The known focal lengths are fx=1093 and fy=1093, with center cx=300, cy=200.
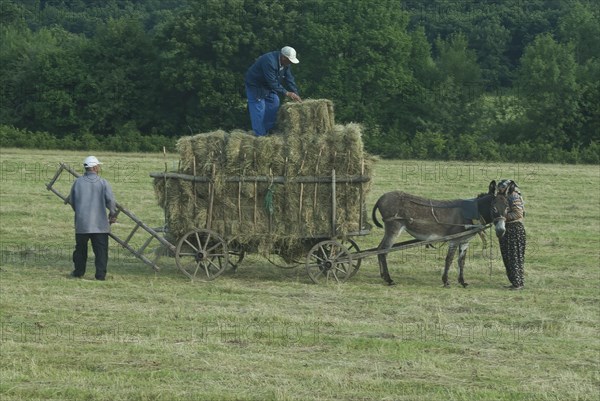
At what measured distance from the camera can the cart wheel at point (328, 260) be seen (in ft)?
55.8

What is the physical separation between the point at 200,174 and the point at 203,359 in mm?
5971

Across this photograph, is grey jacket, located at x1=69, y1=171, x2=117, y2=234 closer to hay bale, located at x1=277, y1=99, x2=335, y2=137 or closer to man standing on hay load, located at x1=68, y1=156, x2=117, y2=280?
man standing on hay load, located at x1=68, y1=156, x2=117, y2=280

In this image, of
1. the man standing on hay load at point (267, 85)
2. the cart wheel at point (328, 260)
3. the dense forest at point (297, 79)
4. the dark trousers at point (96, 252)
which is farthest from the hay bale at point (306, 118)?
the dense forest at point (297, 79)

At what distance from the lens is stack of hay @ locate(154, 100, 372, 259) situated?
667 inches

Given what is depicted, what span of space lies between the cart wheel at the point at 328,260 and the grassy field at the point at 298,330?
0.29 meters

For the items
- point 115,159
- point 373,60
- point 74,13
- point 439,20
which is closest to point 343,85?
point 373,60

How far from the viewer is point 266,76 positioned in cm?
1800

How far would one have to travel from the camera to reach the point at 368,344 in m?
12.4

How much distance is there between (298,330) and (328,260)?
12.9 ft

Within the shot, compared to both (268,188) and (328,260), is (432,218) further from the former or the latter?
(268,188)

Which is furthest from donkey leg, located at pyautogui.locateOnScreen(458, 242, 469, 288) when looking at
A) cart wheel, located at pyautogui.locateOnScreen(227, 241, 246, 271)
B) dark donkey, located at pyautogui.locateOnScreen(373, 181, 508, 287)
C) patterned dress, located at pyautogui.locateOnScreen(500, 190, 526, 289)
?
cart wheel, located at pyautogui.locateOnScreen(227, 241, 246, 271)

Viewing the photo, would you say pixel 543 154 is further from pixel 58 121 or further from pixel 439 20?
pixel 439 20

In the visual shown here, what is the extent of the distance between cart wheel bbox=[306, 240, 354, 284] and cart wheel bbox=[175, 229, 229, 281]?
135 cm

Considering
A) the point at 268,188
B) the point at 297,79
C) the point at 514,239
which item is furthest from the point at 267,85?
the point at 297,79
